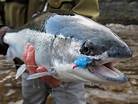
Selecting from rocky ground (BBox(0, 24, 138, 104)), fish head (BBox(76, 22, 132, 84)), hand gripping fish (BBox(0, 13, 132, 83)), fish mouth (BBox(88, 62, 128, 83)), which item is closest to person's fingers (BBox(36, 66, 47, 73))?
hand gripping fish (BBox(0, 13, 132, 83))

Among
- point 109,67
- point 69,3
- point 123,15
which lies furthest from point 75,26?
point 123,15

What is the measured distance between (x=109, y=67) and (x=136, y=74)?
675 centimetres

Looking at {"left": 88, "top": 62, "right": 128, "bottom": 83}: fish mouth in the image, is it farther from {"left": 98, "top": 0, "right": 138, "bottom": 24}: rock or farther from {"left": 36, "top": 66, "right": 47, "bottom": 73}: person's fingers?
{"left": 98, "top": 0, "right": 138, "bottom": 24}: rock

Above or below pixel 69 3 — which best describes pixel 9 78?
below

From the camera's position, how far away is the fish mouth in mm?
2799

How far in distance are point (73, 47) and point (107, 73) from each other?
0.35 meters

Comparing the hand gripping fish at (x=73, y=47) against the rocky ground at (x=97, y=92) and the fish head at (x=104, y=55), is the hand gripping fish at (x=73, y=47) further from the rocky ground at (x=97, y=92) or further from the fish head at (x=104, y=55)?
the rocky ground at (x=97, y=92)

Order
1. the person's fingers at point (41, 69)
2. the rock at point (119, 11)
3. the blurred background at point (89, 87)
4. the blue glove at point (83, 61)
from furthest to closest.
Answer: the rock at point (119, 11) < the blurred background at point (89, 87) < the person's fingers at point (41, 69) < the blue glove at point (83, 61)

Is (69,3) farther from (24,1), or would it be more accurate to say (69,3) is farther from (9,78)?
(9,78)

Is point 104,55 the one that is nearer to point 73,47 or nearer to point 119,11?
point 73,47

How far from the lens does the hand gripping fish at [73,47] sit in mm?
2832

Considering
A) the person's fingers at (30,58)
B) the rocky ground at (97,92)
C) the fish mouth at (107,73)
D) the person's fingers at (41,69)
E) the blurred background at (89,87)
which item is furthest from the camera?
the rocky ground at (97,92)

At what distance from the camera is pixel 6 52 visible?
4234mm

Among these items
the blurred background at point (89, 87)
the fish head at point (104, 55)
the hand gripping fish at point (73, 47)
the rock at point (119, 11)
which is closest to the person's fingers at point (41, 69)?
the hand gripping fish at point (73, 47)
